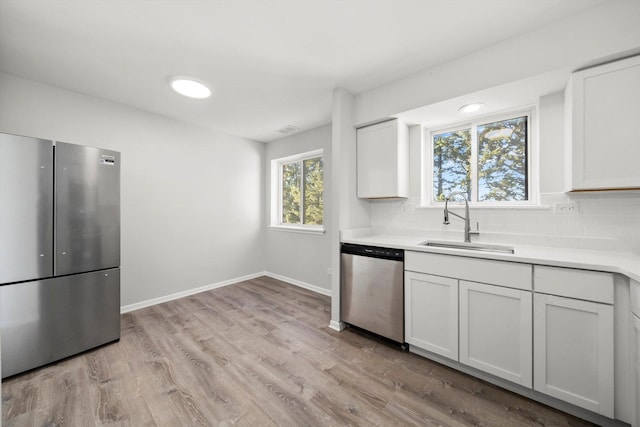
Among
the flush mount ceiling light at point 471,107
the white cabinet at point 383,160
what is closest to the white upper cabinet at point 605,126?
the flush mount ceiling light at point 471,107

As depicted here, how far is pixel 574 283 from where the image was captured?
4.74 ft

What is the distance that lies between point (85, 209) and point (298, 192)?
273cm

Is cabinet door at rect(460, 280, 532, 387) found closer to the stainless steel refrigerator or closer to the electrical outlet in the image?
the electrical outlet

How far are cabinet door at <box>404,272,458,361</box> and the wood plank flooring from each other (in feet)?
Answer: 0.57

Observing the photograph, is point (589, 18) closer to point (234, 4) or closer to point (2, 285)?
point (234, 4)

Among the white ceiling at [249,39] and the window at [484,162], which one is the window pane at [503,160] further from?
the white ceiling at [249,39]

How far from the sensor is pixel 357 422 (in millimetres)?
1441

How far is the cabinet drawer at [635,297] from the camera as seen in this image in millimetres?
1214

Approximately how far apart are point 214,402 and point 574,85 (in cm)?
316

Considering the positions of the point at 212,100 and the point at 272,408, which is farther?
the point at 212,100

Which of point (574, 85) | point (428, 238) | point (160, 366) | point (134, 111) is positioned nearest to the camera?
point (574, 85)

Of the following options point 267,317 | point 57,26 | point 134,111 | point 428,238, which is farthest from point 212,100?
point 428,238

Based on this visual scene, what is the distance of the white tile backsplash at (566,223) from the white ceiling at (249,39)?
1.29 m

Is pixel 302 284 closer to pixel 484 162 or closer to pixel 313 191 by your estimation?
pixel 313 191
